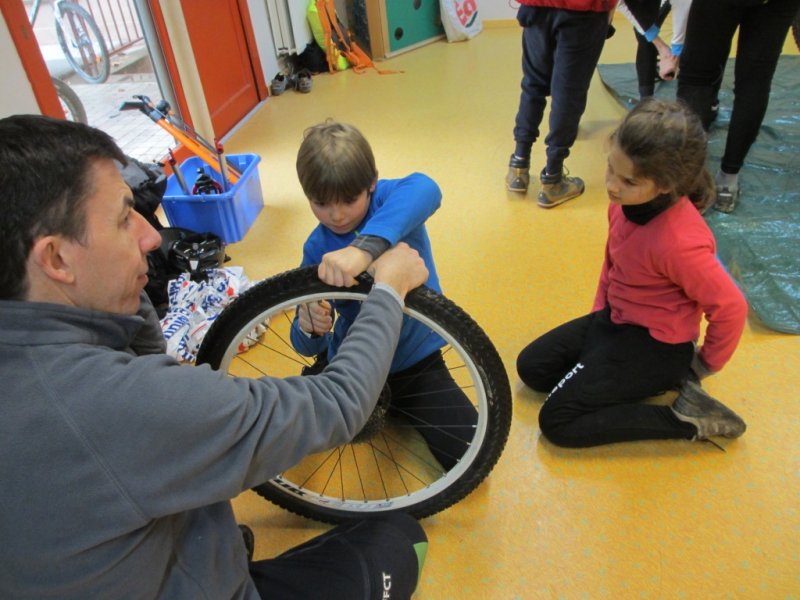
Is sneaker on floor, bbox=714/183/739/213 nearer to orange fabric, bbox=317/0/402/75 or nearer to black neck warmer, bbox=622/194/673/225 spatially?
black neck warmer, bbox=622/194/673/225

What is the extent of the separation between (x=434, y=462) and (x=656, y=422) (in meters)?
0.54

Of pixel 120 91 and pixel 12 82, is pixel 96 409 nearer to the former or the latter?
pixel 12 82

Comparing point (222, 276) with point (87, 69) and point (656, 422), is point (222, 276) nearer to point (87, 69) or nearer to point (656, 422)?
point (656, 422)

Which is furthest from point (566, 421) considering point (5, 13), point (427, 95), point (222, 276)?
point (427, 95)

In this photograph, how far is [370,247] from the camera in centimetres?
94

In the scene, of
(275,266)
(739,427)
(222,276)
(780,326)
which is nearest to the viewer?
(739,427)

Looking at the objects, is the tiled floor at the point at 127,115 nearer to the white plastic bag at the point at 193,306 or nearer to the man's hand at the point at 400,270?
the white plastic bag at the point at 193,306

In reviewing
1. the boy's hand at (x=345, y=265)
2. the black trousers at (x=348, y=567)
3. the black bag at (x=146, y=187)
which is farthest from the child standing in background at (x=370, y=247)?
the black bag at (x=146, y=187)

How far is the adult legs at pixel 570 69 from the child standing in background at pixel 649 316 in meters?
0.92

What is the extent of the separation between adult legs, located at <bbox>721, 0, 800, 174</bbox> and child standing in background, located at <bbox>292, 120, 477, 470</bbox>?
1.45m

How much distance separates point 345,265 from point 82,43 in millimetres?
3576

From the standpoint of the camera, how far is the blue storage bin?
Result: 81.4 inches

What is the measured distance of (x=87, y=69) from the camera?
350 centimetres

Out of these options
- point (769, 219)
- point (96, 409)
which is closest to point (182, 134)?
point (96, 409)
